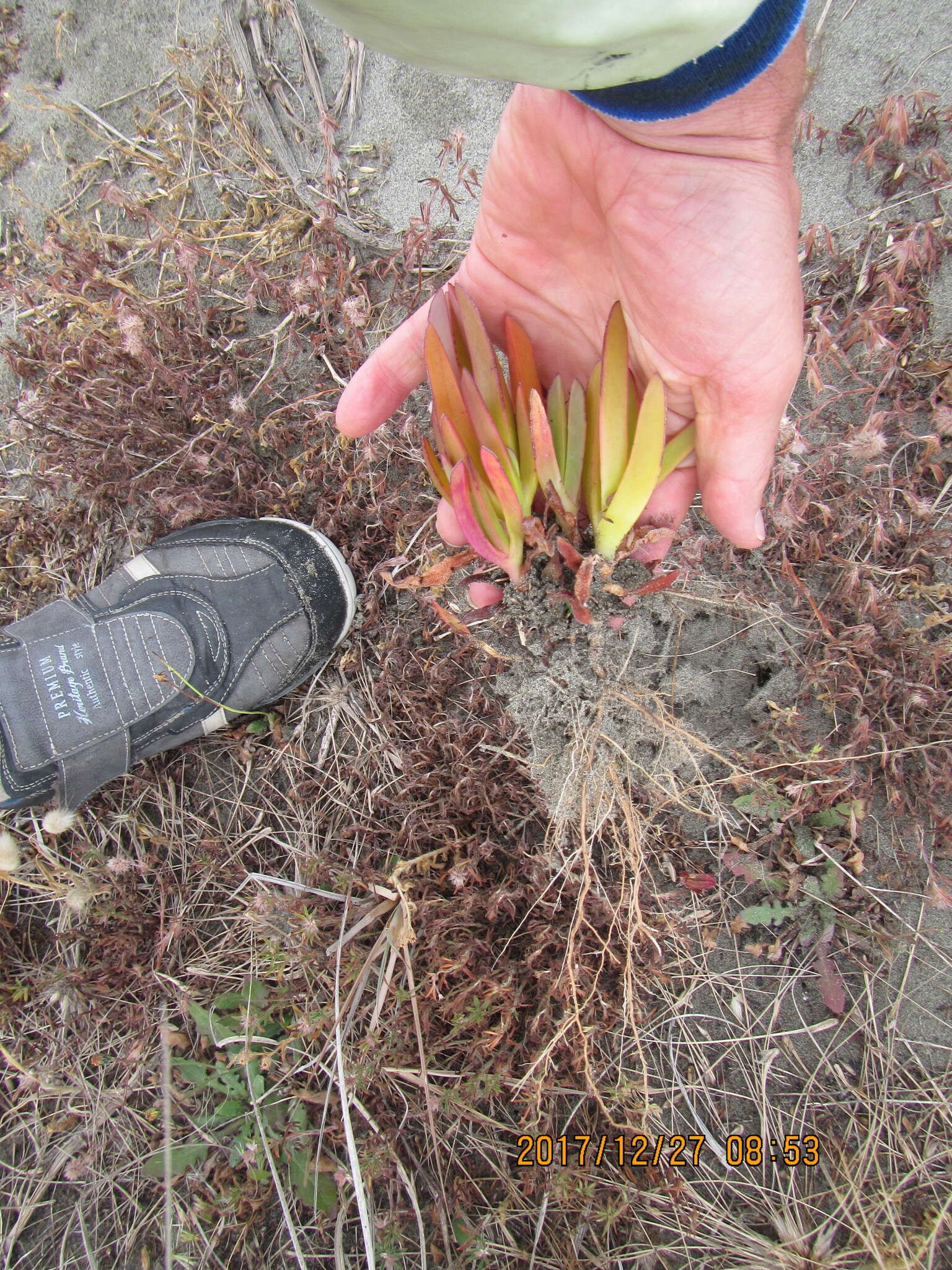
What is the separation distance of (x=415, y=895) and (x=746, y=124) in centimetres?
194

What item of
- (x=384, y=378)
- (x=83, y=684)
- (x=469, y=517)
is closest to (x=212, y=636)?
(x=83, y=684)

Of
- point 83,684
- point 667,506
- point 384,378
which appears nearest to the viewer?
point 667,506

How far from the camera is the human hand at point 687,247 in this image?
1425mm

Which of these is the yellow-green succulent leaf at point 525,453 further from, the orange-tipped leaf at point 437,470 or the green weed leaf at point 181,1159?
the green weed leaf at point 181,1159

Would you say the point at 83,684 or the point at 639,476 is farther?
the point at 83,684

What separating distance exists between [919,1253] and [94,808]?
2487mm

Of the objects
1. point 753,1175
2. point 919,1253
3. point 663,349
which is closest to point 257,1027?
point 753,1175

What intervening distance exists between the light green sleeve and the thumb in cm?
62

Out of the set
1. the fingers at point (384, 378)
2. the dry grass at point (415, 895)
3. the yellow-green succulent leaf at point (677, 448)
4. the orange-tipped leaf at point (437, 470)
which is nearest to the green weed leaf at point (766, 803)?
the dry grass at point (415, 895)

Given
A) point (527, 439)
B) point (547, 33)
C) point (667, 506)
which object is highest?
point (547, 33)

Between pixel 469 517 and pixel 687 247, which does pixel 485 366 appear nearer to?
pixel 469 517

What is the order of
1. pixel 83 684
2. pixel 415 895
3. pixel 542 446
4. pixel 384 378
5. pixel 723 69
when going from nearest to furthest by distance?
pixel 723 69
pixel 542 446
pixel 384 378
pixel 415 895
pixel 83 684

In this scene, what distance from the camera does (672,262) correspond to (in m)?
1.47

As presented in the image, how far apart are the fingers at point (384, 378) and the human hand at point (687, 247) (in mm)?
314
